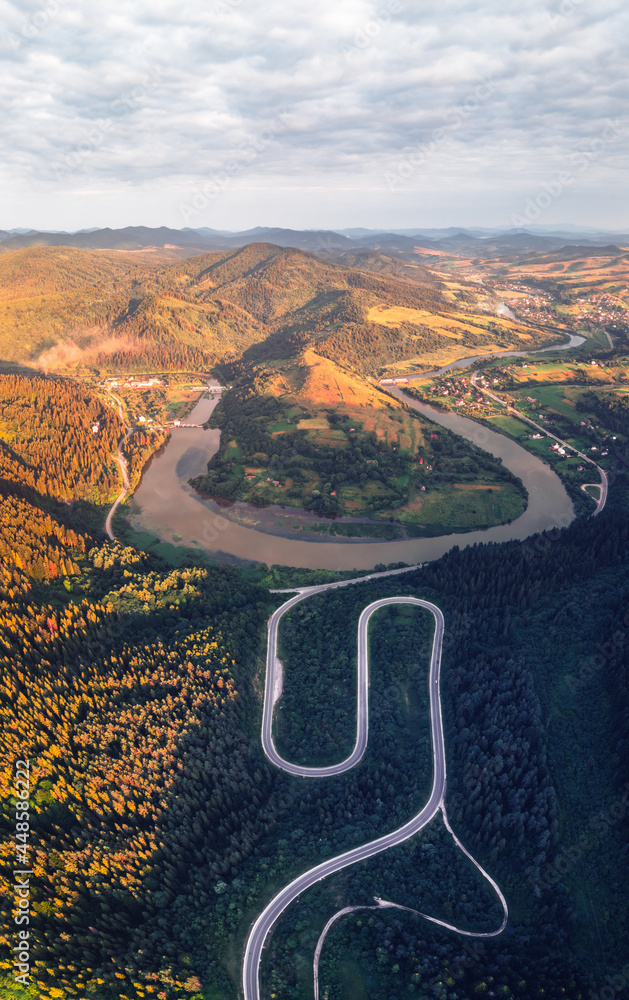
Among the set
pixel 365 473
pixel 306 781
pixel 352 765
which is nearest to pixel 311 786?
pixel 306 781

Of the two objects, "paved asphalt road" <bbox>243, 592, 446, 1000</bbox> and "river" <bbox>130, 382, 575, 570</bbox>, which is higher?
"river" <bbox>130, 382, 575, 570</bbox>

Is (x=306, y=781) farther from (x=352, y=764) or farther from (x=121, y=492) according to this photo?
(x=121, y=492)

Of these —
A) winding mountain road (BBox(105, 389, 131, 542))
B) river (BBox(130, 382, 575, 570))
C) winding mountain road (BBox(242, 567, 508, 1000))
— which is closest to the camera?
winding mountain road (BBox(242, 567, 508, 1000))

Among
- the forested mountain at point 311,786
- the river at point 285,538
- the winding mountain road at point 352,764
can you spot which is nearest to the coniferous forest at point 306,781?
the forested mountain at point 311,786

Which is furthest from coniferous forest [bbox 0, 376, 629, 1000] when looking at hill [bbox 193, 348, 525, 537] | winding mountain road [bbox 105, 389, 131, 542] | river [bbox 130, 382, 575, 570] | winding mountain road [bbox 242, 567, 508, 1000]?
hill [bbox 193, 348, 525, 537]

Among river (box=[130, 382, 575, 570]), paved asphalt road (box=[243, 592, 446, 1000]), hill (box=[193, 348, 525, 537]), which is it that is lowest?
paved asphalt road (box=[243, 592, 446, 1000])

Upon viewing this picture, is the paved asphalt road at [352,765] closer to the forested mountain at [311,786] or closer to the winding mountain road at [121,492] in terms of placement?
the forested mountain at [311,786]

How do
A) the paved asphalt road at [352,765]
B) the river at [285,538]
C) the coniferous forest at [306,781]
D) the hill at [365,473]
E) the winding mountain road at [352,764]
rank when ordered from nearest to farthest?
the coniferous forest at [306,781]
the paved asphalt road at [352,765]
the winding mountain road at [352,764]
the river at [285,538]
the hill at [365,473]

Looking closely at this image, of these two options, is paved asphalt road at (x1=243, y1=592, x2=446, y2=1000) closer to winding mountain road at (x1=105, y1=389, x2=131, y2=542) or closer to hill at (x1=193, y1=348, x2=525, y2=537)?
hill at (x1=193, y1=348, x2=525, y2=537)
